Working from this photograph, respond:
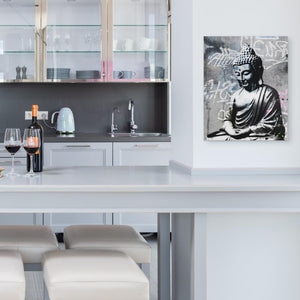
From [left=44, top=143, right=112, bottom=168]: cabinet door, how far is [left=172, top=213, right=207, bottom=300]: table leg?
1.98 m

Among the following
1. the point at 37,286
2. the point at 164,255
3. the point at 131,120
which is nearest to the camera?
the point at 164,255

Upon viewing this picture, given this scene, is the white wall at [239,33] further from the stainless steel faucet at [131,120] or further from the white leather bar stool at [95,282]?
the stainless steel faucet at [131,120]

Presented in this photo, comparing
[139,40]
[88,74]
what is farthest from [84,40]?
[139,40]

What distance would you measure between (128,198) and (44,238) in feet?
1.78

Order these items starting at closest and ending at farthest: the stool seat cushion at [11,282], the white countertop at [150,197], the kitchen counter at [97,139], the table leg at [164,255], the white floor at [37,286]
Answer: the stool seat cushion at [11,282]
the white countertop at [150,197]
the table leg at [164,255]
the white floor at [37,286]
the kitchen counter at [97,139]

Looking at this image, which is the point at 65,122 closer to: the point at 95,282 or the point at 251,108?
the point at 251,108

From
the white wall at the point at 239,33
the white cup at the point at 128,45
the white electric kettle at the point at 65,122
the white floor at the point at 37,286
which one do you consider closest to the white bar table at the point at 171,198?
the white wall at the point at 239,33

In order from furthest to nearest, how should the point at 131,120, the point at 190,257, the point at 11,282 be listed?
1. the point at 131,120
2. the point at 190,257
3. the point at 11,282

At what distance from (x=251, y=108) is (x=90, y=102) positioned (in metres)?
2.86

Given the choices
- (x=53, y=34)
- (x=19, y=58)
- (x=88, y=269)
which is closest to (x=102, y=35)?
(x=53, y=34)

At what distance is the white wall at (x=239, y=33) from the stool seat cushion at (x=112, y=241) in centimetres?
42

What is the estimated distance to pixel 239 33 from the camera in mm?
2516

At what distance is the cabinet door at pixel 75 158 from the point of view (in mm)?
4617

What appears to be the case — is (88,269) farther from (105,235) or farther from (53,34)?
(53,34)
